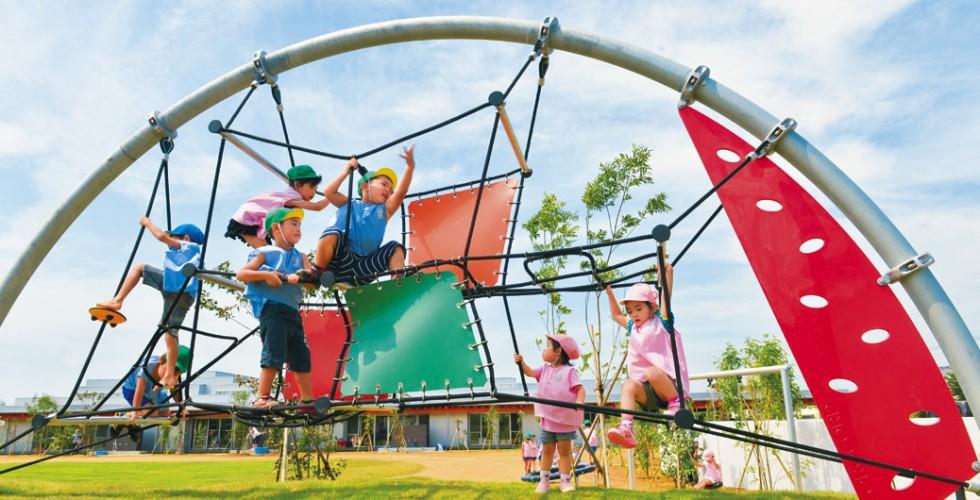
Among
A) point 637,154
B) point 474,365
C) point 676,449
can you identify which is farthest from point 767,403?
point 474,365

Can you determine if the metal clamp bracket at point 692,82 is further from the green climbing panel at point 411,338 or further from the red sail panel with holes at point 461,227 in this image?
the green climbing panel at point 411,338

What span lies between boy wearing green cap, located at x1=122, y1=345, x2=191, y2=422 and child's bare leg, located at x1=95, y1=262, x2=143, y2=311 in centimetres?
67

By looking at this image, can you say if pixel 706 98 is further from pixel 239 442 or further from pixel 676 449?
pixel 239 442

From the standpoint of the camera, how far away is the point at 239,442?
4084cm

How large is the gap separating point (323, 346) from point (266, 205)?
5.02 ft

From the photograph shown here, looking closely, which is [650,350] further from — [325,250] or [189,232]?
[189,232]

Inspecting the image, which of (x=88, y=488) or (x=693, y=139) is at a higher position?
(x=693, y=139)

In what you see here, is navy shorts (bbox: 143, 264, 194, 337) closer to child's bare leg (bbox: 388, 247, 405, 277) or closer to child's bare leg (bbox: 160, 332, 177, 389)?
child's bare leg (bbox: 160, 332, 177, 389)

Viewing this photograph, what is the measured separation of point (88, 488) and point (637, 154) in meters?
10.6

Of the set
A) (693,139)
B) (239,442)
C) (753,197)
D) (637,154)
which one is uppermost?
(637,154)

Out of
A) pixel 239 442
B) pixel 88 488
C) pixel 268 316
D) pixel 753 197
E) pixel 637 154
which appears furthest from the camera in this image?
pixel 239 442

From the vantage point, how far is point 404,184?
555 centimetres

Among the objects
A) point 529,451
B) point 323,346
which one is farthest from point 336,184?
point 529,451

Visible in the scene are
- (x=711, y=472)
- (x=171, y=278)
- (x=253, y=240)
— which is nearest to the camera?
(x=253, y=240)
